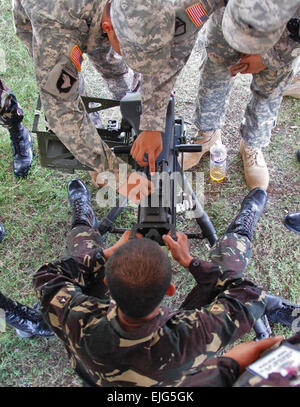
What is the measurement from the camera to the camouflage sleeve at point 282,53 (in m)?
2.73

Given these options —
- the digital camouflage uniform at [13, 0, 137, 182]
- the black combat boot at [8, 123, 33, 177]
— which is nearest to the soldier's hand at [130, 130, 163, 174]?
the digital camouflage uniform at [13, 0, 137, 182]

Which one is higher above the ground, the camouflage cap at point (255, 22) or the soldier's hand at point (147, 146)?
the camouflage cap at point (255, 22)

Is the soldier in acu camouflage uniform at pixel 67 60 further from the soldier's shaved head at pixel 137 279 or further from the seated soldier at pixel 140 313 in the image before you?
the soldier's shaved head at pixel 137 279

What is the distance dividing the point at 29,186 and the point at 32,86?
148cm

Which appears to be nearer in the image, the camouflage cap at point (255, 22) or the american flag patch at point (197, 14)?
the camouflage cap at point (255, 22)

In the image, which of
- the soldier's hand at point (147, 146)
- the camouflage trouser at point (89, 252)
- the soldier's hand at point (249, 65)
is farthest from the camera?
the soldier's hand at point (249, 65)

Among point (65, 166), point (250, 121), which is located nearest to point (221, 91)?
point (250, 121)

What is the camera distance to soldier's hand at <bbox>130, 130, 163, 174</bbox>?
8.87 feet

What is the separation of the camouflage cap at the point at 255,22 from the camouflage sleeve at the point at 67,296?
1624mm

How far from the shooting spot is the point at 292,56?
9.30 ft

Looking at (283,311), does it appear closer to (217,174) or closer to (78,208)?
(217,174)

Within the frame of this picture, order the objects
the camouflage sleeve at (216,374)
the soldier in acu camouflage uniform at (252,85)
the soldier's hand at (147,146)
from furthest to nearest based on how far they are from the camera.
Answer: the soldier in acu camouflage uniform at (252,85) < the soldier's hand at (147,146) < the camouflage sleeve at (216,374)

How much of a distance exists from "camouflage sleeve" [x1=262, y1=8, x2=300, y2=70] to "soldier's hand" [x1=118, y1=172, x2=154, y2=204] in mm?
1259

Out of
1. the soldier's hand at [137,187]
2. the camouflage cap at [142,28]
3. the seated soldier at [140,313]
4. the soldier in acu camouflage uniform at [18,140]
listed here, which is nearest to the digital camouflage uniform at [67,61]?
the soldier's hand at [137,187]
